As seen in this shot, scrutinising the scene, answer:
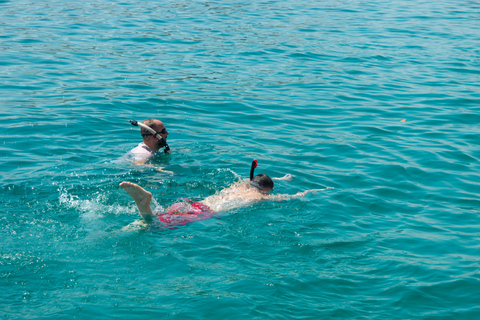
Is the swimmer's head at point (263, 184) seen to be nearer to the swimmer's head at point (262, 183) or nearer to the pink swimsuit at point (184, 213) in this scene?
the swimmer's head at point (262, 183)

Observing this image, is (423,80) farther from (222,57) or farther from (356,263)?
(356,263)

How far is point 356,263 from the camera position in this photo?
6.07 metres

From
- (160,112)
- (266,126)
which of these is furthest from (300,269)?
(160,112)

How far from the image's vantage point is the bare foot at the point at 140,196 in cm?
620

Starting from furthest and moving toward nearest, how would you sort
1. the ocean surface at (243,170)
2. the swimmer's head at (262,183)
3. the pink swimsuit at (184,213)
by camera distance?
the swimmer's head at (262,183)
the pink swimsuit at (184,213)
the ocean surface at (243,170)

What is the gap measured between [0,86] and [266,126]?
22.4 feet

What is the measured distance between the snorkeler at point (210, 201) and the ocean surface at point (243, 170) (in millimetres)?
153

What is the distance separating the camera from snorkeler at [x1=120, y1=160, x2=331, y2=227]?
646cm

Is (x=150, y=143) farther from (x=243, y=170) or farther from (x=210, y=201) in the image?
(x=210, y=201)

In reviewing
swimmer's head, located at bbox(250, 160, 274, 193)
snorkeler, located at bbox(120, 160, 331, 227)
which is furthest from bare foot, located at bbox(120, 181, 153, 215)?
swimmer's head, located at bbox(250, 160, 274, 193)

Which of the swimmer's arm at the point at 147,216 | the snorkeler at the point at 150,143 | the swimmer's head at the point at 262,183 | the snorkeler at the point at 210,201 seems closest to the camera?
the snorkeler at the point at 210,201

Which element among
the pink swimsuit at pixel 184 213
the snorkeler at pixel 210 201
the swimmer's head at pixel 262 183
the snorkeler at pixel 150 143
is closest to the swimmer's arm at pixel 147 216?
the snorkeler at pixel 210 201

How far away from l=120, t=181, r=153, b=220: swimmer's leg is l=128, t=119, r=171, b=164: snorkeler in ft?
7.42

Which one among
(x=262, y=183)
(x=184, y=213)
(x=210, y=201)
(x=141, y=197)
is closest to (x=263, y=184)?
(x=262, y=183)
